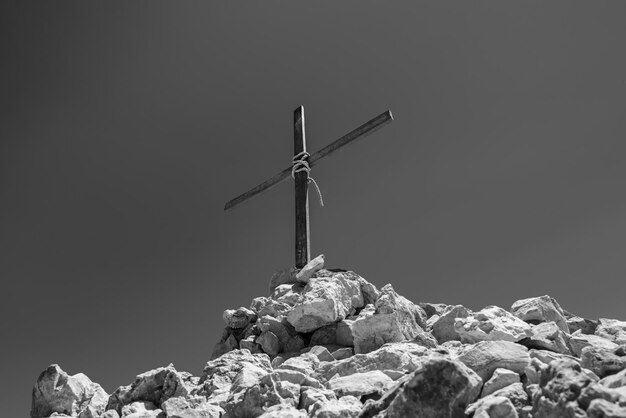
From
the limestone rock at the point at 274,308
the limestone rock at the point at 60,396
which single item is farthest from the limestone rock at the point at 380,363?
the limestone rock at the point at 60,396

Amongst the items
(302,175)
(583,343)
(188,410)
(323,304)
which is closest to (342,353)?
(323,304)

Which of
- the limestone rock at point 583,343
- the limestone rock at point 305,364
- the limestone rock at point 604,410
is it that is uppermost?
the limestone rock at point 305,364

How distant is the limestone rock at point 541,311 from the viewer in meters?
8.52

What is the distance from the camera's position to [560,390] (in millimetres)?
3492

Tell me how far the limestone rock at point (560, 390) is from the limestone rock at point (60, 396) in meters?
5.84

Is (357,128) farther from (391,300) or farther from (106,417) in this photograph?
(106,417)

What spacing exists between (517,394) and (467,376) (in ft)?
1.57

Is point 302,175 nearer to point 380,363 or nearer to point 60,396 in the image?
point 380,363

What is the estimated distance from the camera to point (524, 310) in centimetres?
868

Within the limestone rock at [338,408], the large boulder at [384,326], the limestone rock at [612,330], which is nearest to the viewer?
the limestone rock at [338,408]

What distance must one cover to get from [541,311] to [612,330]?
1104 mm

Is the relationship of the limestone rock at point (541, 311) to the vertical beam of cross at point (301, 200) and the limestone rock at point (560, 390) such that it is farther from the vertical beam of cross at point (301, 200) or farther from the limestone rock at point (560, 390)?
the limestone rock at point (560, 390)

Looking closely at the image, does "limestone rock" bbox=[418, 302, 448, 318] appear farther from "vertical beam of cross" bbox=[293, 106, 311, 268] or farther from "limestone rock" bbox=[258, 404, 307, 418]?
"limestone rock" bbox=[258, 404, 307, 418]

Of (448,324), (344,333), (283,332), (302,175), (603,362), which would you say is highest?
(302,175)
